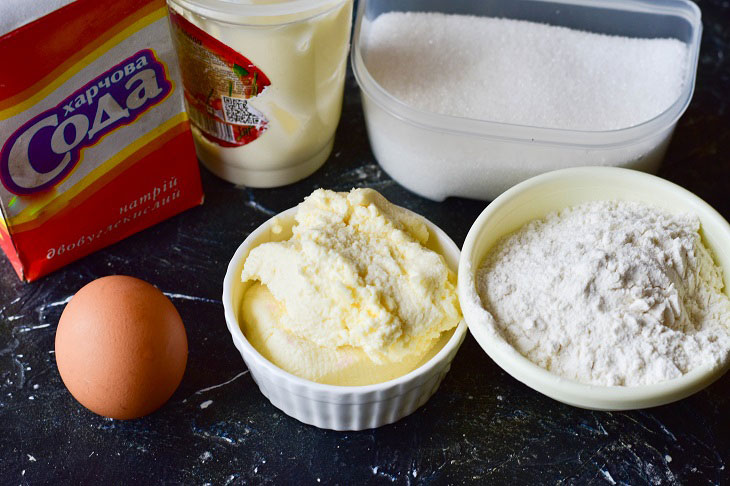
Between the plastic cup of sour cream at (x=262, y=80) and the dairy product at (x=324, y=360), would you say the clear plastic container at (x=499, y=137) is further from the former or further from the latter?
the dairy product at (x=324, y=360)

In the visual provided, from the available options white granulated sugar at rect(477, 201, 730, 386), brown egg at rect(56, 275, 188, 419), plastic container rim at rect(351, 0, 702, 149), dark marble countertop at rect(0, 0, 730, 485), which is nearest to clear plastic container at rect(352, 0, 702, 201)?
plastic container rim at rect(351, 0, 702, 149)

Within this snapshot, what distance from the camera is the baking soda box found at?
897mm

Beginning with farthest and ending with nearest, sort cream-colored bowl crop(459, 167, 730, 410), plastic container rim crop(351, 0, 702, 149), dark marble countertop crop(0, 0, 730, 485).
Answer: plastic container rim crop(351, 0, 702, 149) < dark marble countertop crop(0, 0, 730, 485) < cream-colored bowl crop(459, 167, 730, 410)

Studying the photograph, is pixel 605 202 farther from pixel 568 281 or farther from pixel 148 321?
pixel 148 321

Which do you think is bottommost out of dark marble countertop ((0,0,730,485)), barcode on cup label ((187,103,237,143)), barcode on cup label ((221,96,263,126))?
dark marble countertop ((0,0,730,485))

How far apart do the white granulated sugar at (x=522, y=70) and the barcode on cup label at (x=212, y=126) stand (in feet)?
0.81

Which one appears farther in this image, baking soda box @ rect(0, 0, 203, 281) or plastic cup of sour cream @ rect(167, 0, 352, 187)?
plastic cup of sour cream @ rect(167, 0, 352, 187)

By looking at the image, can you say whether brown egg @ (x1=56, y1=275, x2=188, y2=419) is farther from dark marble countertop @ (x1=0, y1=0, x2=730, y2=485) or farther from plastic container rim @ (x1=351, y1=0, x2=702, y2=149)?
plastic container rim @ (x1=351, y1=0, x2=702, y2=149)

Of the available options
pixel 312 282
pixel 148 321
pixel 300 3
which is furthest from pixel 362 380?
pixel 300 3

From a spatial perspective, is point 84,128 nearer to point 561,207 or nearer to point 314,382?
point 314,382

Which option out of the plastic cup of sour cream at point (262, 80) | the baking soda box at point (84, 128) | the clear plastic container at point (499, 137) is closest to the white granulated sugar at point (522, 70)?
the clear plastic container at point (499, 137)

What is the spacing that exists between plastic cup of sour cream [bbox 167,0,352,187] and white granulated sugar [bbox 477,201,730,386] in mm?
357

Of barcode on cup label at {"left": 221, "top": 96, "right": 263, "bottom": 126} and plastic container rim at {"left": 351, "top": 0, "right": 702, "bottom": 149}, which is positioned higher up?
barcode on cup label at {"left": 221, "top": 96, "right": 263, "bottom": 126}

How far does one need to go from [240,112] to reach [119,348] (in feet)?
1.33
